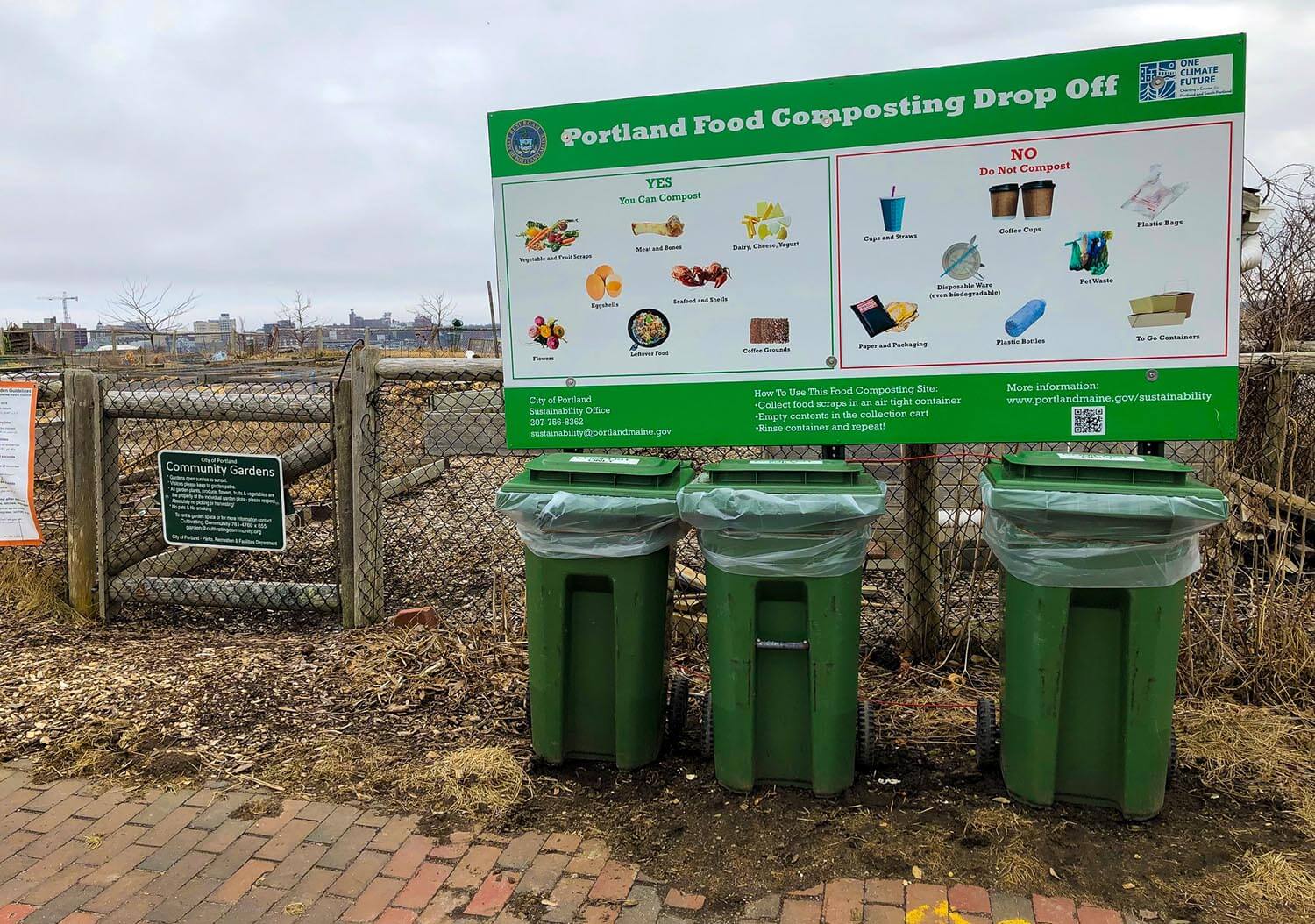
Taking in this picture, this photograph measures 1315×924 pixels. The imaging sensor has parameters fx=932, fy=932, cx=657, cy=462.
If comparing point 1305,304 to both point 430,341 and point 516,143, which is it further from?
point 430,341

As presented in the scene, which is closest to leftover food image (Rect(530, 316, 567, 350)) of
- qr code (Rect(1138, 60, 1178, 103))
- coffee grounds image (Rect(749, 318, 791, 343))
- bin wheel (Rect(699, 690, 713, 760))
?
coffee grounds image (Rect(749, 318, 791, 343))

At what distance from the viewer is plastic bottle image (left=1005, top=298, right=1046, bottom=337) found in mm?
3559

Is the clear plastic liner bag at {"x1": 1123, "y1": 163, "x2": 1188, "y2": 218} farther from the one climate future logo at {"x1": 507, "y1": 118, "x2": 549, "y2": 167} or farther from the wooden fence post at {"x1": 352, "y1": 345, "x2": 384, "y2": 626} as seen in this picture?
the wooden fence post at {"x1": 352, "y1": 345, "x2": 384, "y2": 626}

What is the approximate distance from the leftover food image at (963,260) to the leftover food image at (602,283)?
52.0 inches

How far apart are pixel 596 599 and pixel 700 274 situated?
142 centimetres

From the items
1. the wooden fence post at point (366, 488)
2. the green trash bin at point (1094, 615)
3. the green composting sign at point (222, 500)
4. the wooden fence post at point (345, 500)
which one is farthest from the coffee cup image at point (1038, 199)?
the green composting sign at point (222, 500)

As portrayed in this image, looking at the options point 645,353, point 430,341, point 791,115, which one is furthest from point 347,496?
point 430,341

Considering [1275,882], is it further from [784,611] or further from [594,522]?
[594,522]

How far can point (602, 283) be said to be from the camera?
12.9ft

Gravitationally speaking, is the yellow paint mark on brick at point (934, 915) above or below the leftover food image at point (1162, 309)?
below

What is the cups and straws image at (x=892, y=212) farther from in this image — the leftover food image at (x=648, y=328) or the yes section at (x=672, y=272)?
the leftover food image at (x=648, y=328)

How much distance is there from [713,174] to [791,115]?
38cm

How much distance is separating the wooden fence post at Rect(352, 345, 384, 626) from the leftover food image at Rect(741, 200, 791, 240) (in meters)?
1.98

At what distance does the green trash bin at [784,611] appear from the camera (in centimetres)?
299
